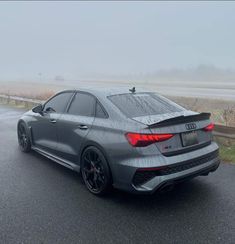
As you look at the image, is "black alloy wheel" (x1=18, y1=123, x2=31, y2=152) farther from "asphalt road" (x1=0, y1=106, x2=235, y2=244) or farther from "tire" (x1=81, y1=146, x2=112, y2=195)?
"tire" (x1=81, y1=146, x2=112, y2=195)

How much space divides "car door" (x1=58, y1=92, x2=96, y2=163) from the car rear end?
0.61m

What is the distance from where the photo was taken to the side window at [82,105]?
17.3 ft

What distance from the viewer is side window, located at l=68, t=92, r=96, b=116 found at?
526cm

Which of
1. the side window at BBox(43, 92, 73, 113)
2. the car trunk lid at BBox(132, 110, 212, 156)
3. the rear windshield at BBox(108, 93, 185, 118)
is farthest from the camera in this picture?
the side window at BBox(43, 92, 73, 113)

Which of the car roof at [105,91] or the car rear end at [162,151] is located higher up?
the car roof at [105,91]

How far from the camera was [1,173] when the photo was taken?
20.0ft

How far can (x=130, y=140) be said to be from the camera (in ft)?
14.2

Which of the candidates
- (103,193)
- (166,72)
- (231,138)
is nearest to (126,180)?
(103,193)

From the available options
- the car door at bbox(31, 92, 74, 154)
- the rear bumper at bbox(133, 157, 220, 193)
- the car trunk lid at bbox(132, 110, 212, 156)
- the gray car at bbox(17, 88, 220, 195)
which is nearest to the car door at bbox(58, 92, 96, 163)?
the gray car at bbox(17, 88, 220, 195)

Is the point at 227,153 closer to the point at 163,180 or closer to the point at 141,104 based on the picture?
the point at 141,104

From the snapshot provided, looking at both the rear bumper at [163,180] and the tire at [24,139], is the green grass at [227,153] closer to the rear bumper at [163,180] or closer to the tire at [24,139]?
the rear bumper at [163,180]

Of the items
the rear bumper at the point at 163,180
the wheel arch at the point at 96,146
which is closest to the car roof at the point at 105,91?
the wheel arch at the point at 96,146

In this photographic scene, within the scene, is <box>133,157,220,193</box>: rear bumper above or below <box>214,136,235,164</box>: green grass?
above

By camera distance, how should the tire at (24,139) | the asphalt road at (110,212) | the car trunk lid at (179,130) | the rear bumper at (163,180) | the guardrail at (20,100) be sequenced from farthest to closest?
the guardrail at (20,100) → the tire at (24,139) → the car trunk lid at (179,130) → the rear bumper at (163,180) → the asphalt road at (110,212)
